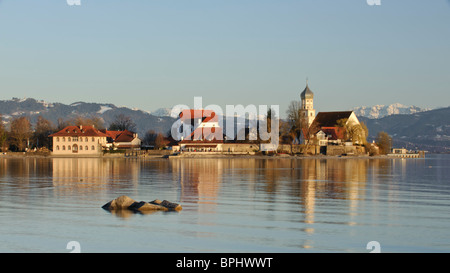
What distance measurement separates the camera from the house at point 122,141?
365 ft

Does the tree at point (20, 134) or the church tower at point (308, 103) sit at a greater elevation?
the church tower at point (308, 103)

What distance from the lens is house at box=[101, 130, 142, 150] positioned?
111 m

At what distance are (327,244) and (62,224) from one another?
30.4ft

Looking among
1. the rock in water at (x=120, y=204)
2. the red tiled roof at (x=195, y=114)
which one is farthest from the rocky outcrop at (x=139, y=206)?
the red tiled roof at (x=195, y=114)

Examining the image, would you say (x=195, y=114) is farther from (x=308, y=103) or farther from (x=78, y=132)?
(x=78, y=132)

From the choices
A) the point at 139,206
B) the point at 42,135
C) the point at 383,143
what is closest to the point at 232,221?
the point at 139,206

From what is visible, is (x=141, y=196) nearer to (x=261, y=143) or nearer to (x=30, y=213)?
(x=30, y=213)

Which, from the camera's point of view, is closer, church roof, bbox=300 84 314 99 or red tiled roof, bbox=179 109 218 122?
red tiled roof, bbox=179 109 218 122

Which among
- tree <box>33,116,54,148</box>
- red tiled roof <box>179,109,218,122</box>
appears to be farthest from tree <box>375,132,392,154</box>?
tree <box>33,116,54,148</box>

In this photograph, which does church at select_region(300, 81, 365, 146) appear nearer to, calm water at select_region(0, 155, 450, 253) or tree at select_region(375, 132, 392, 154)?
tree at select_region(375, 132, 392, 154)

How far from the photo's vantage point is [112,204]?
905 inches

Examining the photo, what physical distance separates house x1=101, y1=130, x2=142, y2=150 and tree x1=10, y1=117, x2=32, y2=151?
15.7m

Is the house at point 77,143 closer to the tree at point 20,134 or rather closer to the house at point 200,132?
the tree at point 20,134

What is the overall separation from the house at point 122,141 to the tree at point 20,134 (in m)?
15.7
